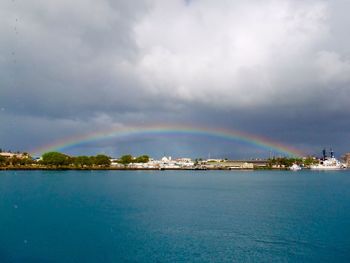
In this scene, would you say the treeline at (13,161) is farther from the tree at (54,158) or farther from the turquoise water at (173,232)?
the turquoise water at (173,232)

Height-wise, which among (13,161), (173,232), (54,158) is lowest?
(173,232)

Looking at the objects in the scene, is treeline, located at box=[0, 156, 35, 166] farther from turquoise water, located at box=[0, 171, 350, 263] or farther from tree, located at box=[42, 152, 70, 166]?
turquoise water, located at box=[0, 171, 350, 263]

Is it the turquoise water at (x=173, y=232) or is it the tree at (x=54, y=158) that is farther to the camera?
the tree at (x=54, y=158)

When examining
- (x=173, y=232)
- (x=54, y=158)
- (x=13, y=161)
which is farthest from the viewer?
(x=13, y=161)

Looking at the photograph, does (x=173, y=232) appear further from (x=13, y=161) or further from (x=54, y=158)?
(x=13, y=161)

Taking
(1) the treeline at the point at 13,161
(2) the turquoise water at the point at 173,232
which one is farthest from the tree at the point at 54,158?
(2) the turquoise water at the point at 173,232

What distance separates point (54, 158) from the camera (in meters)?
187

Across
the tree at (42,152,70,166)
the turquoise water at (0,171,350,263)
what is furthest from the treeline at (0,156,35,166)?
the turquoise water at (0,171,350,263)

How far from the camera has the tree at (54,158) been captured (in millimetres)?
186875

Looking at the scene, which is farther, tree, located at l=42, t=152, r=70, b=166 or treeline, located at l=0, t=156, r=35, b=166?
tree, located at l=42, t=152, r=70, b=166

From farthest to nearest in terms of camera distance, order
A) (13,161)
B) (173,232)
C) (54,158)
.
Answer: (13,161) → (54,158) → (173,232)

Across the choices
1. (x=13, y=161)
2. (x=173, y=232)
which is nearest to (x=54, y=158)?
(x=13, y=161)

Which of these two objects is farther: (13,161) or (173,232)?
(13,161)

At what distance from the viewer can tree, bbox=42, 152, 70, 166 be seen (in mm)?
186875
